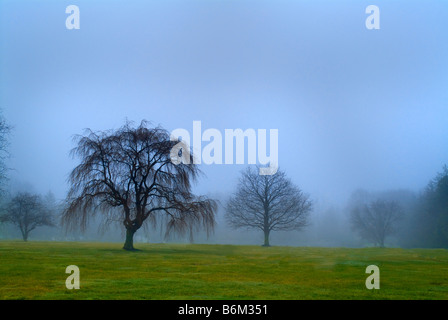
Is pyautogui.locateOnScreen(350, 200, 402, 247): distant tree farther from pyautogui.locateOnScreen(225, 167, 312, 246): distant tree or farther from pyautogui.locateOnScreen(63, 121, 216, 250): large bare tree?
pyautogui.locateOnScreen(63, 121, 216, 250): large bare tree

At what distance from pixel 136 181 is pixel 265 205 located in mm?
22381

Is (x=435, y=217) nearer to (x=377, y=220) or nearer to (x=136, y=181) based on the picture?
(x=377, y=220)

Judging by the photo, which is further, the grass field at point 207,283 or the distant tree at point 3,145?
the distant tree at point 3,145

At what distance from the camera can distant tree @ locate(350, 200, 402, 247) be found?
7106 cm

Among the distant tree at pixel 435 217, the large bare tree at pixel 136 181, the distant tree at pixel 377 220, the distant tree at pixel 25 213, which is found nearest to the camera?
the large bare tree at pixel 136 181

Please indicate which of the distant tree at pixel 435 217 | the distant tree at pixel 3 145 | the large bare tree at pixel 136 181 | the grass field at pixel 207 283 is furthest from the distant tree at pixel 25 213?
the distant tree at pixel 435 217

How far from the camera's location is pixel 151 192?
32.7 m

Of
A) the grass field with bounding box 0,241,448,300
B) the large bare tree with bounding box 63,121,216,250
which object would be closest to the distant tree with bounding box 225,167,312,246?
the large bare tree with bounding box 63,121,216,250

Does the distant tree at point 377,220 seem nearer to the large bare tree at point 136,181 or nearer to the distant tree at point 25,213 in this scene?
the large bare tree at point 136,181

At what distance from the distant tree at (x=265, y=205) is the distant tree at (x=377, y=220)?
24.8 meters

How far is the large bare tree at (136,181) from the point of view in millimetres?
30656

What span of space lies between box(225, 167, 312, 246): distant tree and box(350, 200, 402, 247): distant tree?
24808 millimetres

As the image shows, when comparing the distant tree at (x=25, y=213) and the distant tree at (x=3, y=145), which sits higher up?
the distant tree at (x=3, y=145)
